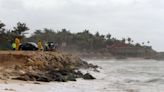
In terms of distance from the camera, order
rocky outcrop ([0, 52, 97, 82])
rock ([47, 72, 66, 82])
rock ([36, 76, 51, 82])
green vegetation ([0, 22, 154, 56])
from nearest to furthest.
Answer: rock ([36, 76, 51, 82]), rocky outcrop ([0, 52, 97, 82]), rock ([47, 72, 66, 82]), green vegetation ([0, 22, 154, 56])

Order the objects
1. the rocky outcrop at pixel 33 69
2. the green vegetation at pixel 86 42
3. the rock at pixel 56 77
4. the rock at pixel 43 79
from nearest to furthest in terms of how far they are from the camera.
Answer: the rock at pixel 43 79 → the rocky outcrop at pixel 33 69 → the rock at pixel 56 77 → the green vegetation at pixel 86 42

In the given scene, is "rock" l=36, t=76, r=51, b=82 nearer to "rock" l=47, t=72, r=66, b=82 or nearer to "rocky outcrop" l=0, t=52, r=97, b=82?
"rocky outcrop" l=0, t=52, r=97, b=82

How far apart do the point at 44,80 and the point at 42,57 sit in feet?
35.7

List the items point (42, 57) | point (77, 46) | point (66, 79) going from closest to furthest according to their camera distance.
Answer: point (66, 79) < point (42, 57) < point (77, 46)

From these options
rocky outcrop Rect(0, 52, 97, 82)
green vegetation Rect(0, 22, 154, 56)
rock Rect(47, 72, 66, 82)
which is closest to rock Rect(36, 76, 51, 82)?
rocky outcrop Rect(0, 52, 97, 82)

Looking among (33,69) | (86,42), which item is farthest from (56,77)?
(86,42)

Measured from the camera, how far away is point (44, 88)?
75.3ft

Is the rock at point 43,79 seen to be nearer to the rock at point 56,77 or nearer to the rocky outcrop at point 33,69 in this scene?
the rocky outcrop at point 33,69

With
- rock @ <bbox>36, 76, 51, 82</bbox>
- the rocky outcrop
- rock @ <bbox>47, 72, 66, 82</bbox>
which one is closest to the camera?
rock @ <bbox>36, 76, 51, 82</bbox>

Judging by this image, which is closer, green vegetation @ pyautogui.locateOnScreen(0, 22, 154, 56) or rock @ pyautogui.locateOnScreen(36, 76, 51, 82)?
A: rock @ pyautogui.locateOnScreen(36, 76, 51, 82)

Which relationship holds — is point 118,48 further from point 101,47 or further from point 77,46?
point 77,46

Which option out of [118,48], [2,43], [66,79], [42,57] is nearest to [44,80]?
[66,79]

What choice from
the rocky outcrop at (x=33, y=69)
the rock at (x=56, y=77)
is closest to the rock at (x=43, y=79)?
the rocky outcrop at (x=33, y=69)

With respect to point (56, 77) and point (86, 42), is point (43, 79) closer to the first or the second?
point (56, 77)
